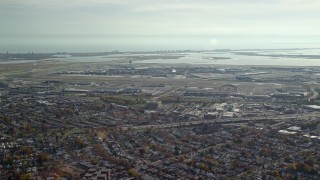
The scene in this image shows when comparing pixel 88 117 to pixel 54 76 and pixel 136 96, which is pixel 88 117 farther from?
pixel 54 76

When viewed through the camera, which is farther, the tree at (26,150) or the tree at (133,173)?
the tree at (26,150)

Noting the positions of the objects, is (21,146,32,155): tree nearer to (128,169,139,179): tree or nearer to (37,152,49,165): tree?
(37,152,49,165): tree

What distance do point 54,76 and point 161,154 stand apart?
2645 cm

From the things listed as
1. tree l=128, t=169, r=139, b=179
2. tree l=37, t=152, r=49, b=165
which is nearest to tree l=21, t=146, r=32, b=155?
tree l=37, t=152, r=49, b=165

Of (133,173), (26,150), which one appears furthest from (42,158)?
(133,173)

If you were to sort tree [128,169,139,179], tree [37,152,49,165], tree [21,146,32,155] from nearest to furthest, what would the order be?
1. tree [128,169,139,179]
2. tree [37,152,49,165]
3. tree [21,146,32,155]

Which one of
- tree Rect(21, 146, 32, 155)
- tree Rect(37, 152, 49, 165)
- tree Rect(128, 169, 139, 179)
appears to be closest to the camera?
tree Rect(128, 169, 139, 179)

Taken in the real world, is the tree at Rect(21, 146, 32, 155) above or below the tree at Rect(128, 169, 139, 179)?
above

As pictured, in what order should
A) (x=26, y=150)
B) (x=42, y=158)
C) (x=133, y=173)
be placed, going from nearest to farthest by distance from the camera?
(x=133, y=173), (x=42, y=158), (x=26, y=150)

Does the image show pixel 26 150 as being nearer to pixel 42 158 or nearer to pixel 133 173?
pixel 42 158

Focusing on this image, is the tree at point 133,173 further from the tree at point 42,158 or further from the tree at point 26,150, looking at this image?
the tree at point 26,150

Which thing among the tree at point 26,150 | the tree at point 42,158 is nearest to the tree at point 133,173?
the tree at point 42,158

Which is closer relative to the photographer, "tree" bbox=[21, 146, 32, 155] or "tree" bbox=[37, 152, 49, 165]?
"tree" bbox=[37, 152, 49, 165]

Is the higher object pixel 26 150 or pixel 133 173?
pixel 26 150
